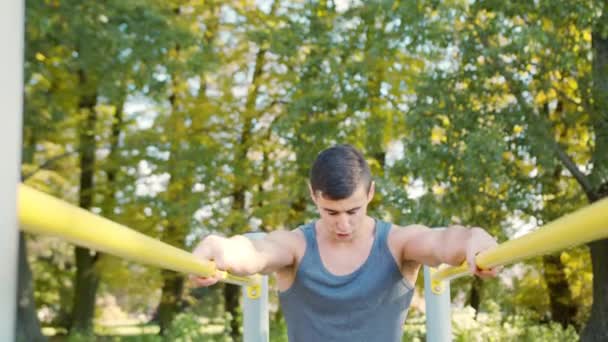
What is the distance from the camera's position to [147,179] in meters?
13.2

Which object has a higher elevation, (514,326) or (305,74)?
(305,74)

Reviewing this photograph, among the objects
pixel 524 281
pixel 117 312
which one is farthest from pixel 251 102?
pixel 117 312

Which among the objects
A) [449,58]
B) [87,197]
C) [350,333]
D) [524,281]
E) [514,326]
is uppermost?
[449,58]

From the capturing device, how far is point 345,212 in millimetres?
2484

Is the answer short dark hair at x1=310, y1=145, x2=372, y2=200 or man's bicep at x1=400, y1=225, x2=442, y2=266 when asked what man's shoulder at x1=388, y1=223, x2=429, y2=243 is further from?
short dark hair at x1=310, y1=145, x2=372, y2=200

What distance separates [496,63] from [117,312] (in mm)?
12176

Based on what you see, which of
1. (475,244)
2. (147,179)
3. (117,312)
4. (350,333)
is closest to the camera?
(475,244)

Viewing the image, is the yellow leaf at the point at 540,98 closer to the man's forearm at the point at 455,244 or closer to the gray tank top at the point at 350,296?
the gray tank top at the point at 350,296

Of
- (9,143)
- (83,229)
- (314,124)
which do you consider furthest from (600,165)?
(9,143)

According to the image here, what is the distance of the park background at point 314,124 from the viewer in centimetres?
1015

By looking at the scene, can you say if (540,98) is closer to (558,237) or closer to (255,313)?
(255,313)

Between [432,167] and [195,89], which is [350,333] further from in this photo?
[195,89]

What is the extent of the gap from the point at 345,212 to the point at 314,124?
9.02 m

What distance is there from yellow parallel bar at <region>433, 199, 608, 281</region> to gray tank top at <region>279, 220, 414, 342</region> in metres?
0.88
